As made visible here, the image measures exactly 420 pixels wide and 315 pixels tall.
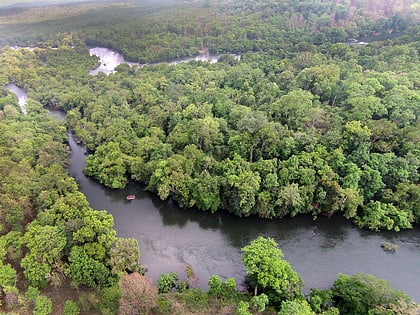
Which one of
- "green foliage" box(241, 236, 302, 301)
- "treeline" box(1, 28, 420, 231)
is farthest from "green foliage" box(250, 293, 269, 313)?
"treeline" box(1, 28, 420, 231)

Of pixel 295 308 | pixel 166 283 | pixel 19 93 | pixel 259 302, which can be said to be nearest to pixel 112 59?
pixel 19 93

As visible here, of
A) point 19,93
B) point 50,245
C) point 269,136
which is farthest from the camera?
point 19,93

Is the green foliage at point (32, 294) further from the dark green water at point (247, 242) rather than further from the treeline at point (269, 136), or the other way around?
the treeline at point (269, 136)

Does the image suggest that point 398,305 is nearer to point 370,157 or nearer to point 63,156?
point 370,157

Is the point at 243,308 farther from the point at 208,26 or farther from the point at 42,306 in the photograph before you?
the point at 208,26

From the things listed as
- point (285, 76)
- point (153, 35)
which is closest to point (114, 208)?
point (285, 76)

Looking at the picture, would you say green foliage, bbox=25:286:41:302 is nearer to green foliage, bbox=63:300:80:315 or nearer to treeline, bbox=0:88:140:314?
treeline, bbox=0:88:140:314
